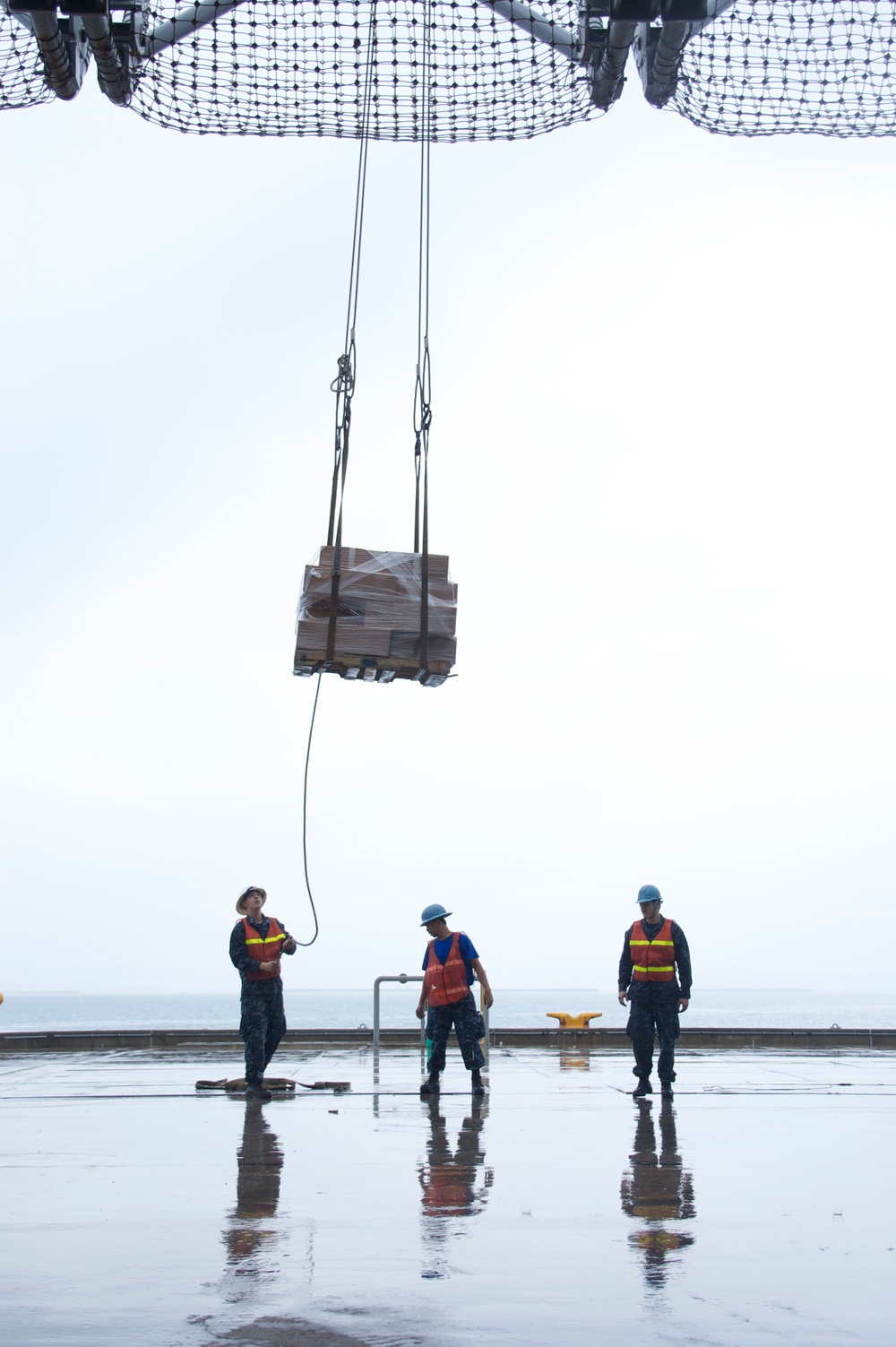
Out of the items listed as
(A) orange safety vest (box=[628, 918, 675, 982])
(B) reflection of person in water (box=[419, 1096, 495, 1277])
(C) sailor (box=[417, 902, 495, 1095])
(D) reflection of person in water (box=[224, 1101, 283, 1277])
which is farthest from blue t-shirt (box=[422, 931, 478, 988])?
(D) reflection of person in water (box=[224, 1101, 283, 1277])

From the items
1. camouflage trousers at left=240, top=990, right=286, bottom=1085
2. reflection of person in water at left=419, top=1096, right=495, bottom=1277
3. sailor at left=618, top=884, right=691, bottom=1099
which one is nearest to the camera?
reflection of person in water at left=419, top=1096, right=495, bottom=1277

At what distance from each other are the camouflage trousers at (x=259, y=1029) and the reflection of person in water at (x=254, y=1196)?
66.7 inches

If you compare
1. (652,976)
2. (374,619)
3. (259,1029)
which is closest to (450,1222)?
(374,619)

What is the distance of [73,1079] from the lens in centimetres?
1098

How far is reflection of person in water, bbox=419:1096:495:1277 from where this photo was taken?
439cm

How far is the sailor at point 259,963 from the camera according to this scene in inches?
372

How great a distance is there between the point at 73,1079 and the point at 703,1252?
27.4ft

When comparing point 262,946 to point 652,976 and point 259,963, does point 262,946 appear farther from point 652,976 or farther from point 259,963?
point 652,976

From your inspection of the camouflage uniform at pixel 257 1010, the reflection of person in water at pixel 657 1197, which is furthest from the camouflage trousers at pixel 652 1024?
the camouflage uniform at pixel 257 1010

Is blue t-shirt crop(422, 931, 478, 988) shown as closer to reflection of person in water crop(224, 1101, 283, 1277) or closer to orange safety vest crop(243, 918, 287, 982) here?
orange safety vest crop(243, 918, 287, 982)

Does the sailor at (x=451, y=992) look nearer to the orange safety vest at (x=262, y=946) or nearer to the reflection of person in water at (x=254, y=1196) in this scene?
the orange safety vest at (x=262, y=946)

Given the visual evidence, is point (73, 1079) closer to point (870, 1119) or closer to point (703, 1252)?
point (870, 1119)

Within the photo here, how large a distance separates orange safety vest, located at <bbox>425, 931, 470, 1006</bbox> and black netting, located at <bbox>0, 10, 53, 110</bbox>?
693cm

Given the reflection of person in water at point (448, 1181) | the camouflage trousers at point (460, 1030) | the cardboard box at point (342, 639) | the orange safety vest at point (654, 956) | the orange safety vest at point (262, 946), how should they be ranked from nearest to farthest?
the reflection of person in water at point (448, 1181) → the cardboard box at point (342, 639) → the camouflage trousers at point (460, 1030) → the orange safety vest at point (262, 946) → the orange safety vest at point (654, 956)
